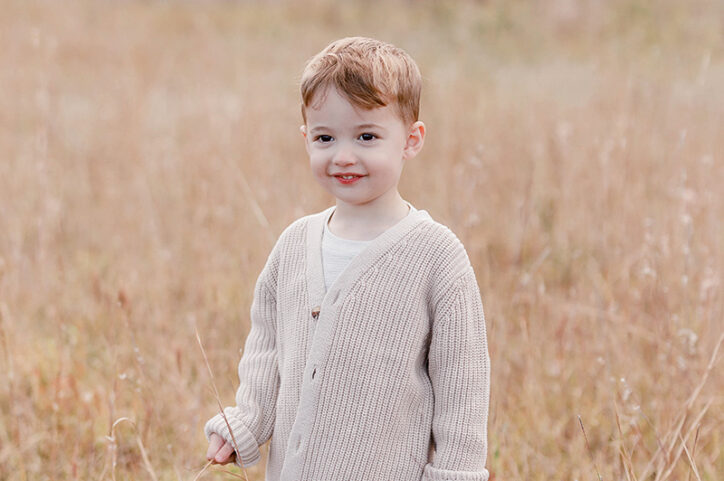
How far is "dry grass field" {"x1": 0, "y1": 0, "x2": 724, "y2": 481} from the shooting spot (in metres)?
2.27

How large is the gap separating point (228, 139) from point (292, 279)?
117 inches

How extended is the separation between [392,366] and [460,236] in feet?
3.62

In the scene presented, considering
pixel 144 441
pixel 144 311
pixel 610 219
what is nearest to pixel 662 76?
pixel 610 219

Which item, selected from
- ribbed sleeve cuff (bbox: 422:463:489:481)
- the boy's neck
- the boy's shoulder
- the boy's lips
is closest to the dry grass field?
ribbed sleeve cuff (bbox: 422:463:489:481)

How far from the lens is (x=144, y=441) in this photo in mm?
2191

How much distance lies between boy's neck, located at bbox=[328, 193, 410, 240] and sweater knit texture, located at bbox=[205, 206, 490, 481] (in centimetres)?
2

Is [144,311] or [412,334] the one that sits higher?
[412,334]

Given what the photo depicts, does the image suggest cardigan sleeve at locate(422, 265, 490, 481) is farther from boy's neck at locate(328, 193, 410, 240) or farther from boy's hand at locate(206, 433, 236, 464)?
boy's hand at locate(206, 433, 236, 464)

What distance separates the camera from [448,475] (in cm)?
133

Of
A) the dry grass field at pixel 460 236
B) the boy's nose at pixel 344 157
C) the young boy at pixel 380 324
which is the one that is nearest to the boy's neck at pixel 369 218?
the young boy at pixel 380 324

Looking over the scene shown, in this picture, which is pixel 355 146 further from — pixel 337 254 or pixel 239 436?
pixel 239 436

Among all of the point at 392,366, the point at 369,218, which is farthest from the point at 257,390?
the point at 369,218

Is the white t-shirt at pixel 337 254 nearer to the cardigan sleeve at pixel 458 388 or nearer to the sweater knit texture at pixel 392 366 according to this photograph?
the sweater knit texture at pixel 392 366

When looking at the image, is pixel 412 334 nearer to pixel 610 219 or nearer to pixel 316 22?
pixel 610 219
